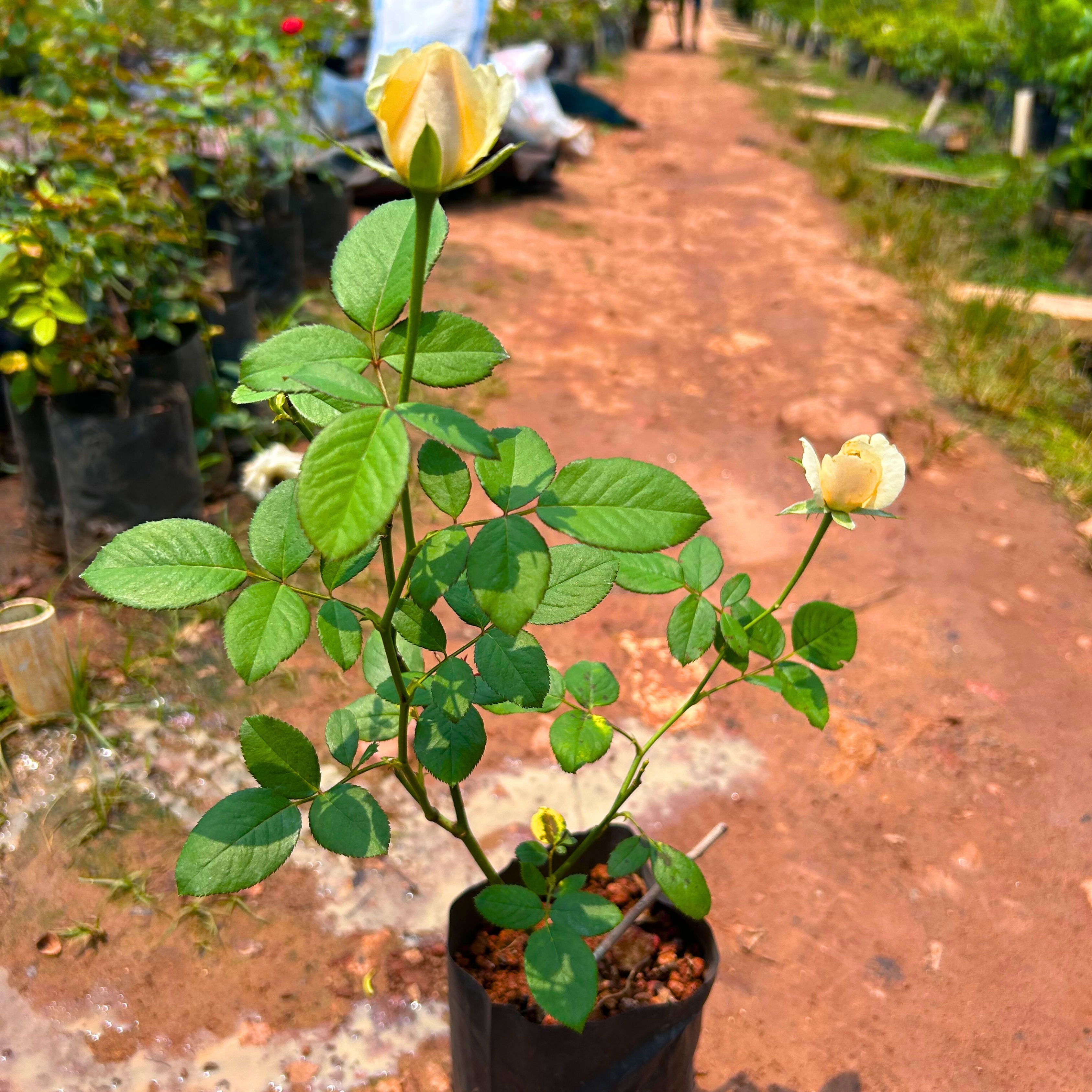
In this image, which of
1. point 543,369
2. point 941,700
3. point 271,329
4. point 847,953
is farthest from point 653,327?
point 847,953

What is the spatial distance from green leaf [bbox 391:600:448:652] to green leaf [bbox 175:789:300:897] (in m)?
0.19

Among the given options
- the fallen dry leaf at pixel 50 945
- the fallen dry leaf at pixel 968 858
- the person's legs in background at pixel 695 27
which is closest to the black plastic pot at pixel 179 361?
the fallen dry leaf at pixel 50 945

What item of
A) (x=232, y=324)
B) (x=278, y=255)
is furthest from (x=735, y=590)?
(x=278, y=255)

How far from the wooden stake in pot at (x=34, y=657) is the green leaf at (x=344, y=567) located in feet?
4.09

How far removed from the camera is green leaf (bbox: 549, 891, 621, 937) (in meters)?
0.98

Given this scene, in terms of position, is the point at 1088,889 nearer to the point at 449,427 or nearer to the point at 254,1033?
the point at 254,1033

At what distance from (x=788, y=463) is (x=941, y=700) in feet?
4.24

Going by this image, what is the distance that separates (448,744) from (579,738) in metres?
0.16

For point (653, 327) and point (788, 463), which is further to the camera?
point (653, 327)

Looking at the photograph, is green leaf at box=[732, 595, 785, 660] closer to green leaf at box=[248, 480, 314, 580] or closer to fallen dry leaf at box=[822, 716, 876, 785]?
green leaf at box=[248, 480, 314, 580]

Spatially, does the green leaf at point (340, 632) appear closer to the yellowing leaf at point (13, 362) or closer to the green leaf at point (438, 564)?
the green leaf at point (438, 564)

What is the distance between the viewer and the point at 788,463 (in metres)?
3.46

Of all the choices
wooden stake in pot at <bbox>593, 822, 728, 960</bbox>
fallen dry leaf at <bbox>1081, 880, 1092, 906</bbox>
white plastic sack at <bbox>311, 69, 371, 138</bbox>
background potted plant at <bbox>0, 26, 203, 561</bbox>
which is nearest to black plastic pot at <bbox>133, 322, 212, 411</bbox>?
background potted plant at <bbox>0, 26, 203, 561</bbox>

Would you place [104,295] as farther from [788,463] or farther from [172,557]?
[788,463]
